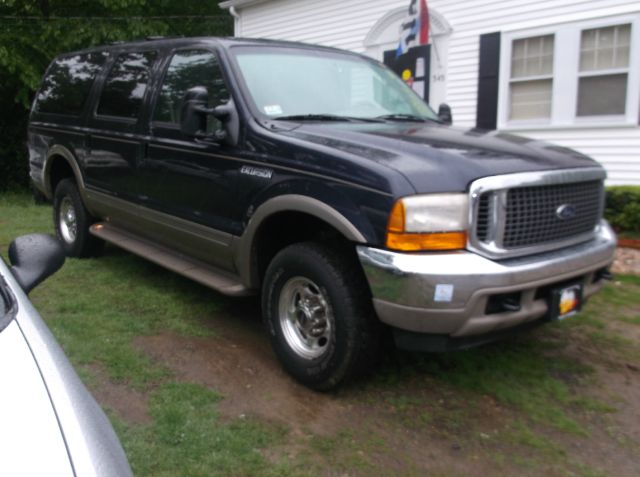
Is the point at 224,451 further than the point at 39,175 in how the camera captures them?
No

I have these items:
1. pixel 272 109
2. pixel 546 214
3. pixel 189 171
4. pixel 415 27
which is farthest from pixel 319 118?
pixel 415 27

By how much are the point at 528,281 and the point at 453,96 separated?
7.21 m

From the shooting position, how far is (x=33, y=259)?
239 cm

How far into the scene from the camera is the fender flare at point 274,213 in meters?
3.17

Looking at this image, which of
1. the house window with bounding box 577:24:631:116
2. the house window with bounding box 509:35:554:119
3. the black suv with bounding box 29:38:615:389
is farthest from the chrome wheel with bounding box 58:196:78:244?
the house window with bounding box 577:24:631:116

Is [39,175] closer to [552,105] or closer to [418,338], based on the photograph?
[418,338]

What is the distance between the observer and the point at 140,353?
407 centimetres

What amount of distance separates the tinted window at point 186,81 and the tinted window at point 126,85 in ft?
1.12

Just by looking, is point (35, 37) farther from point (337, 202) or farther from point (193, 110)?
point (337, 202)

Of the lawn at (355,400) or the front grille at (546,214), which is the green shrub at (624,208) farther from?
the front grille at (546,214)

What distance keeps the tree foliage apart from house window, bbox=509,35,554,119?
874 centimetres

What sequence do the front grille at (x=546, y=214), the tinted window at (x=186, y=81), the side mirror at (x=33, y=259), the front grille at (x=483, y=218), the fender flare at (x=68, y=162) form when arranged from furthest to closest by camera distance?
the fender flare at (x=68, y=162), the tinted window at (x=186, y=81), the front grille at (x=546, y=214), the front grille at (x=483, y=218), the side mirror at (x=33, y=259)

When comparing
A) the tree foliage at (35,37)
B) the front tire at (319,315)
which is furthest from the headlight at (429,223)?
the tree foliage at (35,37)

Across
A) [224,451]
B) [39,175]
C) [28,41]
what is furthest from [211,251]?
[28,41]
